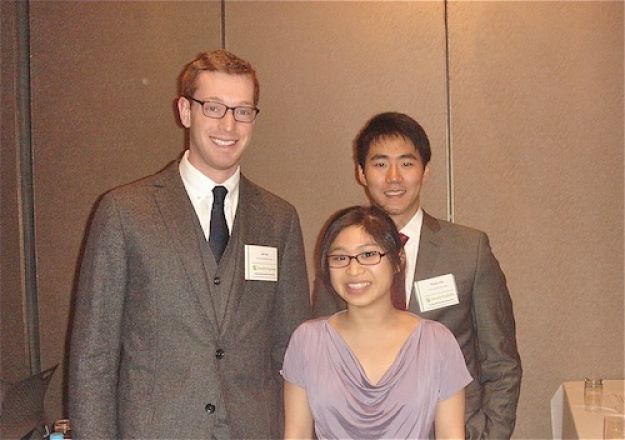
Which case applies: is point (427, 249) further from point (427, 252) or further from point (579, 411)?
point (579, 411)

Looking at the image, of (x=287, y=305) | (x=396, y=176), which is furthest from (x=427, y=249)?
(x=287, y=305)

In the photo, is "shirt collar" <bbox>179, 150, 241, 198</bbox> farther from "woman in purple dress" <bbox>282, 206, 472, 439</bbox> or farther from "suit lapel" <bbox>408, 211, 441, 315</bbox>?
"suit lapel" <bbox>408, 211, 441, 315</bbox>

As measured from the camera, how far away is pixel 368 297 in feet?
6.12

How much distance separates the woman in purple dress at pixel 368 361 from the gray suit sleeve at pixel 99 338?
0.48 m

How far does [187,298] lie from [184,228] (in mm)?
203

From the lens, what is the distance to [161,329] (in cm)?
189

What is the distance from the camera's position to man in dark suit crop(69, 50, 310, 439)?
185 centimetres

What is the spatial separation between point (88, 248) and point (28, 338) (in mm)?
1703

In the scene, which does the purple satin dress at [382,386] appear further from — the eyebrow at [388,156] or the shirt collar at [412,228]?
the eyebrow at [388,156]

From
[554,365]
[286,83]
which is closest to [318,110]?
[286,83]

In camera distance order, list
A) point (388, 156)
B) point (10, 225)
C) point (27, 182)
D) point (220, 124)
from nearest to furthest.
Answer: point (220, 124) < point (388, 156) < point (10, 225) < point (27, 182)

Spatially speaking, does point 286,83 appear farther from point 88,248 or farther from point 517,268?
point 88,248

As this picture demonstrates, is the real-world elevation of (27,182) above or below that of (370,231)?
above

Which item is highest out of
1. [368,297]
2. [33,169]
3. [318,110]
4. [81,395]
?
[318,110]
